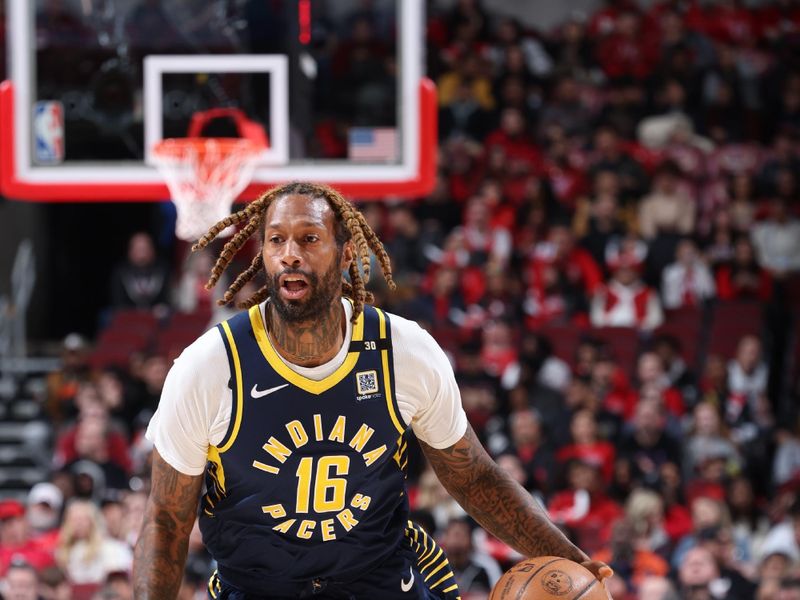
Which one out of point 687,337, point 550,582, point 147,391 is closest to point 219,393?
point 550,582

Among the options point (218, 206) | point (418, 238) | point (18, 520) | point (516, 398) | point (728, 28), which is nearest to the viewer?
point (218, 206)

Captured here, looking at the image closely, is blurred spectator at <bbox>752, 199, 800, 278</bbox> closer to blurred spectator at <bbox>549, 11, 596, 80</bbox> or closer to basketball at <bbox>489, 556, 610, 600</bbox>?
blurred spectator at <bbox>549, 11, 596, 80</bbox>

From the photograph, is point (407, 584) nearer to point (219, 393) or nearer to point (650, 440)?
point (219, 393)

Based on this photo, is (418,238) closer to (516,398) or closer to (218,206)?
(516,398)

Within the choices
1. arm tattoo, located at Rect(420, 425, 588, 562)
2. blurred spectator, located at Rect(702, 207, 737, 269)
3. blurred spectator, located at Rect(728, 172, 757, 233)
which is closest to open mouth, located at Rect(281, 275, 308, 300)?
arm tattoo, located at Rect(420, 425, 588, 562)

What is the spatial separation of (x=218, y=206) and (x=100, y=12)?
→ 130 cm

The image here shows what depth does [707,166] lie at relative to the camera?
12.9 metres

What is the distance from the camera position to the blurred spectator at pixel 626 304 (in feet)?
37.3

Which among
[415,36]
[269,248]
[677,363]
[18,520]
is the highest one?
[415,36]

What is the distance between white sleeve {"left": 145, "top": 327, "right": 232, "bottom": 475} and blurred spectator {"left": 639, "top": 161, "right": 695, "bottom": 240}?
8.90 meters

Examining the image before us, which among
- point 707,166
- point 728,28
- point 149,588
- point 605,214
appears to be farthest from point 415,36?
point 728,28

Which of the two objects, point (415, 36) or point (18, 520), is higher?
point (415, 36)

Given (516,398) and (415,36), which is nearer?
(415,36)

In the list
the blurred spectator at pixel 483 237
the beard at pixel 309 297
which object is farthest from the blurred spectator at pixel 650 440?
the beard at pixel 309 297
